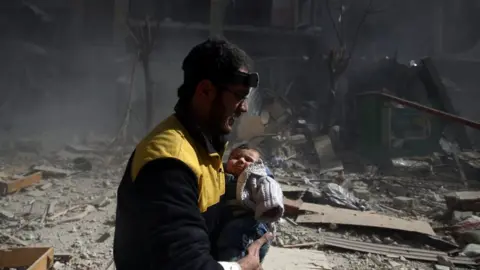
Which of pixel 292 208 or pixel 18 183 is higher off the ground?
pixel 292 208

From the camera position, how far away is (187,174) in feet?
5.12

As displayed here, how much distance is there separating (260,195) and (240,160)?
554 millimetres

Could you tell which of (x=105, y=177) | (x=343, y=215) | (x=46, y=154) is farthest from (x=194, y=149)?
(x=46, y=154)

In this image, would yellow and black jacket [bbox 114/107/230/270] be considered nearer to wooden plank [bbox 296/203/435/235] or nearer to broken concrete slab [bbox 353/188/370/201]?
wooden plank [bbox 296/203/435/235]

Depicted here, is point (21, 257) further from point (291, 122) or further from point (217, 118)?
point (291, 122)

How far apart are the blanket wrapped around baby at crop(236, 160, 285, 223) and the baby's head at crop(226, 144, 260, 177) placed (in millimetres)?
170

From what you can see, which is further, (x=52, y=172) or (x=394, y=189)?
(x=52, y=172)

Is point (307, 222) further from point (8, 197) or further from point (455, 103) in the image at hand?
point (455, 103)

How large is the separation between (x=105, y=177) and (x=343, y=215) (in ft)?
15.1

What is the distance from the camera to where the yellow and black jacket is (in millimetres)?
1467

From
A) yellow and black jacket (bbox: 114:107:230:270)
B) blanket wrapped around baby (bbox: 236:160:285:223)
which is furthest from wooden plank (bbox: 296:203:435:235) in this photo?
yellow and black jacket (bbox: 114:107:230:270)

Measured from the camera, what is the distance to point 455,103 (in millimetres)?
15516

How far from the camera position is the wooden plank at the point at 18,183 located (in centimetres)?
669

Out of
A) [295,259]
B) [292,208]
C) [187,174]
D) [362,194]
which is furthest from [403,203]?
[187,174]
